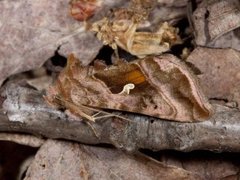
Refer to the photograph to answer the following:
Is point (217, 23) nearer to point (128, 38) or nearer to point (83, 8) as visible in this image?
point (128, 38)

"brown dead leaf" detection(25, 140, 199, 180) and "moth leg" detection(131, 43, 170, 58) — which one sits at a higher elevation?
"moth leg" detection(131, 43, 170, 58)

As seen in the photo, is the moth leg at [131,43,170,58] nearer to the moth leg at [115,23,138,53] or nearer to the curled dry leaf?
the moth leg at [115,23,138,53]

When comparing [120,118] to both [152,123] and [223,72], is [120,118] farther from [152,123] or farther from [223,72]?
[223,72]

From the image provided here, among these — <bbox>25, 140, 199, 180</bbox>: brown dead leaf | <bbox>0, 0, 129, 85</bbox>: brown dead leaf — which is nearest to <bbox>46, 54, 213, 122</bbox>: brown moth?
<bbox>25, 140, 199, 180</bbox>: brown dead leaf

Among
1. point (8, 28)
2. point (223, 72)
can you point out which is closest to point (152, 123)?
point (223, 72)

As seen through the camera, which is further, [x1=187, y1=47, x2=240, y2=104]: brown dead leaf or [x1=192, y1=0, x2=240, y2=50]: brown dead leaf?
[x1=192, y1=0, x2=240, y2=50]: brown dead leaf

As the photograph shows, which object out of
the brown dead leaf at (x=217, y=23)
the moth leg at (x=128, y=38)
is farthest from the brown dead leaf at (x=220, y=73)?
the moth leg at (x=128, y=38)
